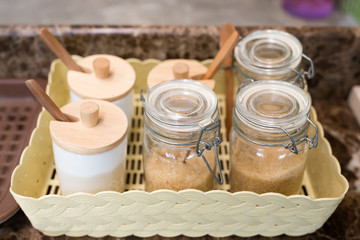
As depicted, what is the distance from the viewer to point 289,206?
500mm

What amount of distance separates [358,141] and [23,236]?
0.52 metres

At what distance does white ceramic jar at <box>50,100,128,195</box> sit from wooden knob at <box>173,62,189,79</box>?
0.10 metres

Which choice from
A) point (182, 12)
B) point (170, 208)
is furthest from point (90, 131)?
point (182, 12)

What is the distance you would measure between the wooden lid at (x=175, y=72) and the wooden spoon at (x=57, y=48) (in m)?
0.10

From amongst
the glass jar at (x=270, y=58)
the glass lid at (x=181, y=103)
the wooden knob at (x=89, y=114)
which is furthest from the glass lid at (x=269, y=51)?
the wooden knob at (x=89, y=114)

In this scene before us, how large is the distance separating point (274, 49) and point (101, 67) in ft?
0.81

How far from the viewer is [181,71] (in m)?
0.58

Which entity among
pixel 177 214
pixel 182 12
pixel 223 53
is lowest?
pixel 182 12

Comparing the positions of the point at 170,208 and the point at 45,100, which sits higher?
the point at 45,100

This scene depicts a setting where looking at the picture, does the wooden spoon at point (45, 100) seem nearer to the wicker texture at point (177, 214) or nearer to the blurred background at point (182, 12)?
the wicker texture at point (177, 214)

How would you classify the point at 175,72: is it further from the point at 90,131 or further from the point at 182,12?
the point at 182,12

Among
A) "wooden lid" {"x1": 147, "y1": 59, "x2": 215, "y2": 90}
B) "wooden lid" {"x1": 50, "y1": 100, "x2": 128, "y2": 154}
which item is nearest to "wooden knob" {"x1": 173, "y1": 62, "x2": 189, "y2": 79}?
"wooden lid" {"x1": 147, "y1": 59, "x2": 215, "y2": 90}

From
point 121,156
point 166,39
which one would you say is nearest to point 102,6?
point 166,39

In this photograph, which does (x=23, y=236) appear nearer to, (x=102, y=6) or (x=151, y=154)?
(x=151, y=154)
